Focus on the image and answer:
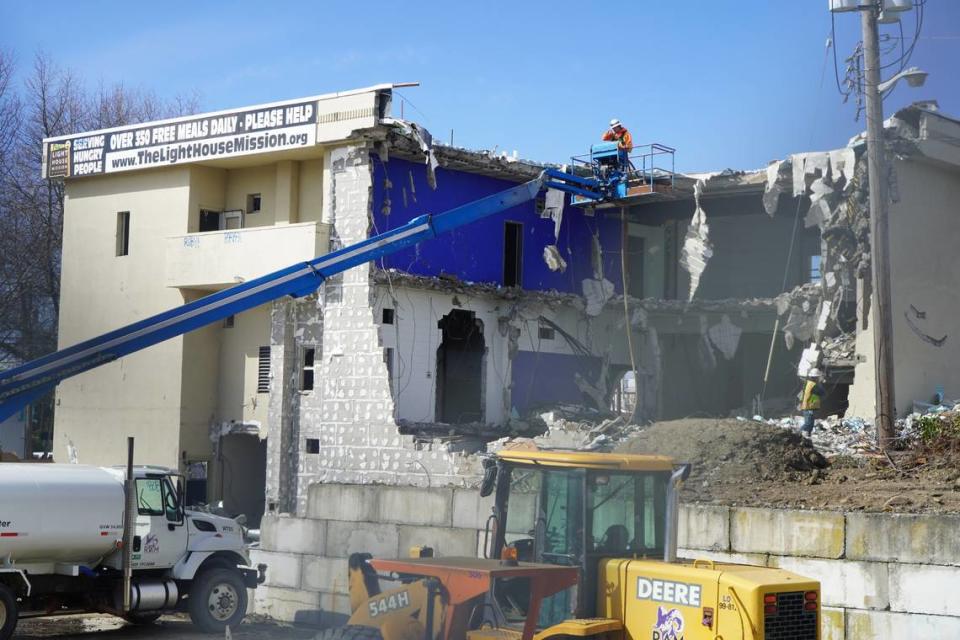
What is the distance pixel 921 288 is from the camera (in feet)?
89.0

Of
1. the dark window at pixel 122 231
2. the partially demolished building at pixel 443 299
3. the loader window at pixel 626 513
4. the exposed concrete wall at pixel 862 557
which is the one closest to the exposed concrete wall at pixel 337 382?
the partially demolished building at pixel 443 299

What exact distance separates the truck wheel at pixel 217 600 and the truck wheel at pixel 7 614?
9.57 feet

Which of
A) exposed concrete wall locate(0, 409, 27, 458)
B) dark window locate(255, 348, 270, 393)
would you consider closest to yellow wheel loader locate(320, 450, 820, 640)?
dark window locate(255, 348, 270, 393)

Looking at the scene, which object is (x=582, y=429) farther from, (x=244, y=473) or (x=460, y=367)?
(x=244, y=473)

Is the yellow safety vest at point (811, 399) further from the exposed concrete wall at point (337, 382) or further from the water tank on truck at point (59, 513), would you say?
the water tank on truck at point (59, 513)

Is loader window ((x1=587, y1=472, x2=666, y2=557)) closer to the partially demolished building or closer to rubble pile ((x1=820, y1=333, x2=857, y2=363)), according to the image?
the partially demolished building

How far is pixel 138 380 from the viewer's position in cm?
3353

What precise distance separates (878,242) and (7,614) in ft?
50.5

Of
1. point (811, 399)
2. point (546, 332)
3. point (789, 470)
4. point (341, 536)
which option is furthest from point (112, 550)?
point (546, 332)

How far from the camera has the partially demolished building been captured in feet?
89.4

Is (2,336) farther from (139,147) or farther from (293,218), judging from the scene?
(293,218)

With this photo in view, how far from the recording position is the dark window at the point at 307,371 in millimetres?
30219

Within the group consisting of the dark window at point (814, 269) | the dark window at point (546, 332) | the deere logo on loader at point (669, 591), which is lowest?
the deere logo on loader at point (669, 591)

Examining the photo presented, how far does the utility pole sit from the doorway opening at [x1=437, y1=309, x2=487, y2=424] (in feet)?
40.9
